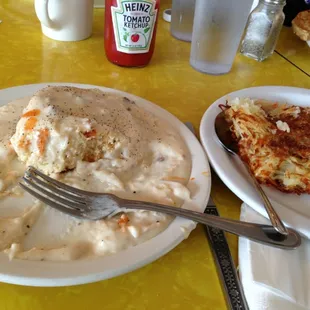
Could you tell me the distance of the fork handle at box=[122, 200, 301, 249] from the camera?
632 millimetres

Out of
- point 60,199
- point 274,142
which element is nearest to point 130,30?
point 274,142

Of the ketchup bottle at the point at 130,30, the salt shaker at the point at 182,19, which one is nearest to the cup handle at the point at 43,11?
the ketchup bottle at the point at 130,30

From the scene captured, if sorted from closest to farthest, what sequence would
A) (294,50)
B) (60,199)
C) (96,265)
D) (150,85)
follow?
1. (96,265)
2. (60,199)
3. (150,85)
4. (294,50)

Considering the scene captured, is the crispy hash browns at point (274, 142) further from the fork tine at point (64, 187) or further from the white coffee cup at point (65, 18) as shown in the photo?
the white coffee cup at point (65, 18)

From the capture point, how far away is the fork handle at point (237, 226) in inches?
24.9

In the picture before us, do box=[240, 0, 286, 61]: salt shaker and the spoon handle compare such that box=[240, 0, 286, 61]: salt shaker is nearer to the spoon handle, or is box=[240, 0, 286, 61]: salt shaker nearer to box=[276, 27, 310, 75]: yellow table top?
box=[276, 27, 310, 75]: yellow table top

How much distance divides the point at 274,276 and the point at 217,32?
2.96 feet

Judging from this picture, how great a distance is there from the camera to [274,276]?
610mm

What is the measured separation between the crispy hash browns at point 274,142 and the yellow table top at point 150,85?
0.34 feet

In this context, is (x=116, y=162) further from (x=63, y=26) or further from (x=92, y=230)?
(x=63, y=26)

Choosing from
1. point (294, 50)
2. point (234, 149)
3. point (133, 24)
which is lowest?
point (294, 50)

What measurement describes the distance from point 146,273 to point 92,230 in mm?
121

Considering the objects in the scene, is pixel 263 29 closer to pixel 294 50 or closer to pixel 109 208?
pixel 294 50

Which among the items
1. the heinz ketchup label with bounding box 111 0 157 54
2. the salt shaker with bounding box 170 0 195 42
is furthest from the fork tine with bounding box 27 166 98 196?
the salt shaker with bounding box 170 0 195 42
